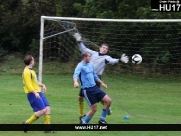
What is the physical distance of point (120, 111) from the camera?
45.3 ft

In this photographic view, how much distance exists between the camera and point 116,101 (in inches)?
623

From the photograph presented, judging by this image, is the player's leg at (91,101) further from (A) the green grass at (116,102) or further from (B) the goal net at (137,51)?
(B) the goal net at (137,51)

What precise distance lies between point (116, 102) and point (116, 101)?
16 centimetres

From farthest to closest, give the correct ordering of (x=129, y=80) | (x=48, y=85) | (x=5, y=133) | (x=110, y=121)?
(x=48, y=85)
(x=129, y=80)
(x=110, y=121)
(x=5, y=133)

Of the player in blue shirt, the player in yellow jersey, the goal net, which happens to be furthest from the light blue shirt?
the goal net

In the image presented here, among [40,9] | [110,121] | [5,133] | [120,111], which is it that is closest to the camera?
[5,133]

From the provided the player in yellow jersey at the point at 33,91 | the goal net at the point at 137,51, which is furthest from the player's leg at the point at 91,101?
the goal net at the point at 137,51

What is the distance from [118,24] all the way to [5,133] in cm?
903

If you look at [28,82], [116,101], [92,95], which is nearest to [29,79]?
[28,82]

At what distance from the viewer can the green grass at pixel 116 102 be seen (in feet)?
39.6

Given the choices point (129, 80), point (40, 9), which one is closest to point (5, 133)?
point (129, 80)

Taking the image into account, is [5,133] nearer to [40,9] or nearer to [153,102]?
[153,102]

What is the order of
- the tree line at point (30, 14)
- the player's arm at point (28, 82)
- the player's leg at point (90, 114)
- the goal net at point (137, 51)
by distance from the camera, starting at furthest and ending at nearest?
1. the tree line at point (30, 14)
2. the goal net at point (137, 51)
3. the player's leg at point (90, 114)
4. the player's arm at point (28, 82)

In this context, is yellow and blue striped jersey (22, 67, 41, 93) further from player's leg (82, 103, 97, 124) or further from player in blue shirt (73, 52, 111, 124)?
player's leg (82, 103, 97, 124)
